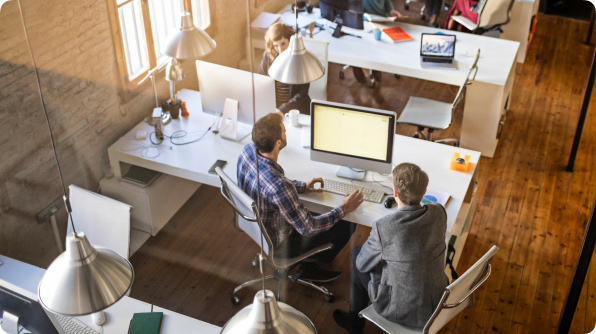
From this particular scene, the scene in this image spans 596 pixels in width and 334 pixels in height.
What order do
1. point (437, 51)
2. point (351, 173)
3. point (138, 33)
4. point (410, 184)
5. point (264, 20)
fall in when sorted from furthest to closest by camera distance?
point (264, 20) → point (437, 51) → point (138, 33) → point (351, 173) → point (410, 184)

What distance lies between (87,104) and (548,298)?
126 inches

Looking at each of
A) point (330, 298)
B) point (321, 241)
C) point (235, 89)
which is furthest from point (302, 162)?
point (330, 298)

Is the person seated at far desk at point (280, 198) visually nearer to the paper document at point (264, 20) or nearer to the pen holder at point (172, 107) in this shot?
the pen holder at point (172, 107)

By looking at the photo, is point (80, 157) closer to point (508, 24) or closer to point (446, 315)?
point (446, 315)

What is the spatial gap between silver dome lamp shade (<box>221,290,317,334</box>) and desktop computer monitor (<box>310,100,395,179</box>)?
5.94 feet

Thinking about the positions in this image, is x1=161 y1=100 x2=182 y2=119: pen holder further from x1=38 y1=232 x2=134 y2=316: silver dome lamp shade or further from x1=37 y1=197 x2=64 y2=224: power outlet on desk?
x1=38 y1=232 x2=134 y2=316: silver dome lamp shade

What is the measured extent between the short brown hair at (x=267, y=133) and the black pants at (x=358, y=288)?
773mm

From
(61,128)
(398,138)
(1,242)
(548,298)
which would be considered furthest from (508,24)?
(1,242)

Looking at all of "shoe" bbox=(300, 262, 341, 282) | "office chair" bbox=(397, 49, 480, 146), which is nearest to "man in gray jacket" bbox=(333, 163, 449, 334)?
"shoe" bbox=(300, 262, 341, 282)

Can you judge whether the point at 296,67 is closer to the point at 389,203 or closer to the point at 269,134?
the point at 269,134

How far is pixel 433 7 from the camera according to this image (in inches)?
282

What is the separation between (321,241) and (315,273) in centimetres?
38

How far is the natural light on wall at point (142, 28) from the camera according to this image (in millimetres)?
4141

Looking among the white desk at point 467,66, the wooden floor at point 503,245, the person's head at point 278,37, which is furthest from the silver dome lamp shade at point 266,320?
the white desk at point 467,66
